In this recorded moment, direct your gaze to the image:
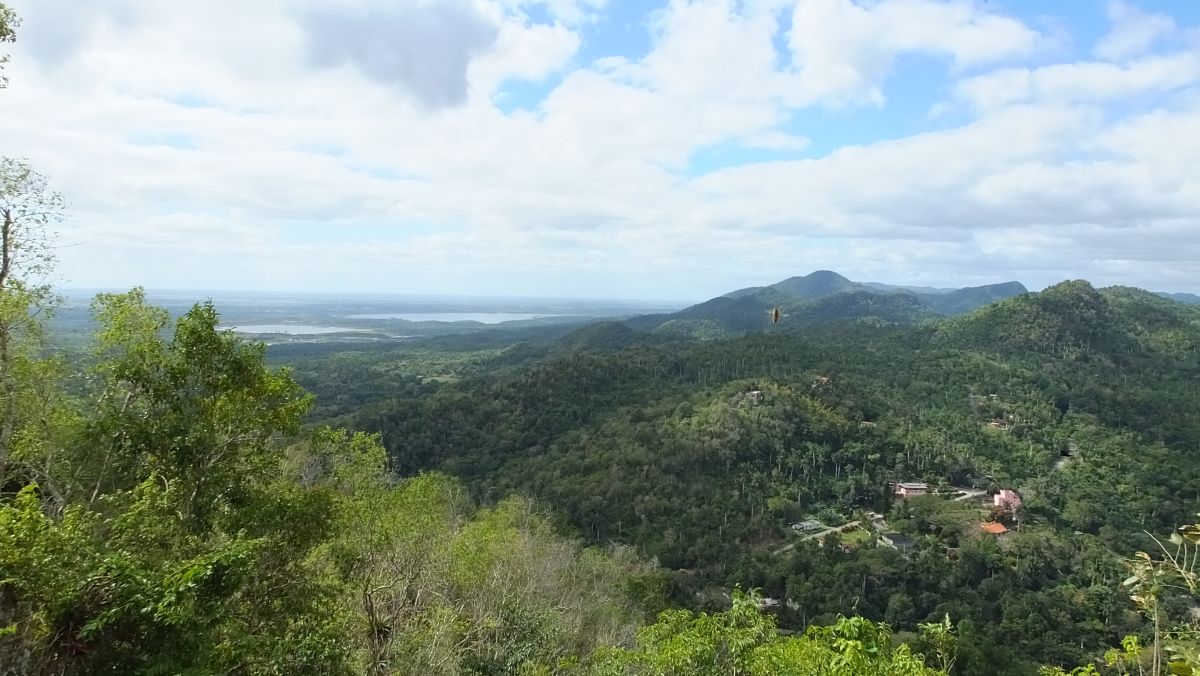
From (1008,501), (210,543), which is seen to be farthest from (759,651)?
(1008,501)

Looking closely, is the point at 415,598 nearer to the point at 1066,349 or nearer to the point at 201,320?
the point at 201,320

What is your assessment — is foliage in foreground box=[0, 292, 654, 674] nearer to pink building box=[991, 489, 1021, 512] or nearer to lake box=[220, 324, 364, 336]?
pink building box=[991, 489, 1021, 512]

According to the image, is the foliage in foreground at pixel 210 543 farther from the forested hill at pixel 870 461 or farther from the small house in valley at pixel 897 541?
the small house in valley at pixel 897 541

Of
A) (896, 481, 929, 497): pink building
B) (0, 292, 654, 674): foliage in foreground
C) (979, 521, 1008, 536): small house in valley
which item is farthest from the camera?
(896, 481, 929, 497): pink building

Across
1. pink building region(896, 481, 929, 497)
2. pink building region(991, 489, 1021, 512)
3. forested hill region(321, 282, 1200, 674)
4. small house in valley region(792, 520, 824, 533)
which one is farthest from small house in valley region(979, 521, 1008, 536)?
small house in valley region(792, 520, 824, 533)

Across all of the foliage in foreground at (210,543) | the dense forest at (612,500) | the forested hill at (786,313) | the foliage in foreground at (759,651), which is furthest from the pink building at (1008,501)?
the forested hill at (786,313)

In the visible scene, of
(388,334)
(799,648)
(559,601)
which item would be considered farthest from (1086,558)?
(388,334)
